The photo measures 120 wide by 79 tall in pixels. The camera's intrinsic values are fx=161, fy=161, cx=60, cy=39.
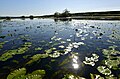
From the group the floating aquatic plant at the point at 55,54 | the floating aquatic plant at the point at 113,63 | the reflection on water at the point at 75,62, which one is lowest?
the reflection on water at the point at 75,62

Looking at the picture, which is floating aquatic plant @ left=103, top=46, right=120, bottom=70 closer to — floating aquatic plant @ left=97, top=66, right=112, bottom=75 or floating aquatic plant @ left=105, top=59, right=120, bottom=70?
floating aquatic plant @ left=105, top=59, right=120, bottom=70

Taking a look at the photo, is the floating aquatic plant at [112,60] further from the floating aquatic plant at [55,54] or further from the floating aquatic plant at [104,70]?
the floating aquatic plant at [55,54]

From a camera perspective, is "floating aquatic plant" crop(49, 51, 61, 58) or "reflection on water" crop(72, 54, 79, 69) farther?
"floating aquatic plant" crop(49, 51, 61, 58)

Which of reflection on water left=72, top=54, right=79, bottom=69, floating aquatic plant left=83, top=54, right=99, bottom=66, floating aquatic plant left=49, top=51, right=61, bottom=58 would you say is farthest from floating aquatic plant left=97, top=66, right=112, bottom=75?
floating aquatic plant left=49, top=51, right=61, bottom=58

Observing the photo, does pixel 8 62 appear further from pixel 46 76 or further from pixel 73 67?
pixel 73 67

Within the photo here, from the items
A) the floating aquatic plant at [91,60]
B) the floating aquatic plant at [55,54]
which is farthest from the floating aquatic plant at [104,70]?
the floating aquatic plant at [55,54]

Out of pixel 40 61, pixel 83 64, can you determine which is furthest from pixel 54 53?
pixel 83 64

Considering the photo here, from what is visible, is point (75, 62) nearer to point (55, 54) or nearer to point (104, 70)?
point (55, 54)

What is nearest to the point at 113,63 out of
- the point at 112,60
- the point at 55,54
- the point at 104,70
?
the point at 112,60

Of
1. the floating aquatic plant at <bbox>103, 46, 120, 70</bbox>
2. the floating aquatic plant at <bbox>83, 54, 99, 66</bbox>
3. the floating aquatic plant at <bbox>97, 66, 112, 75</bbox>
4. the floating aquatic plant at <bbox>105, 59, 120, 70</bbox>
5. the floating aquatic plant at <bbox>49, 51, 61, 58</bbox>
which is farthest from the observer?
the floating aquatic plant at <bbox>49, 51, 61, 58</bbox>

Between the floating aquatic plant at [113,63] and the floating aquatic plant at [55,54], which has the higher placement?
the floating aquatic plant at [55,54]

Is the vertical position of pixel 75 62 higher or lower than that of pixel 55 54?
lower

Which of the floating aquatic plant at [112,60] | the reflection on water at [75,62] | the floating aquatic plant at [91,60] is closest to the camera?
the floating aquatic plant at [112,60]

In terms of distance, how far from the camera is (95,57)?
1162 cm
